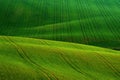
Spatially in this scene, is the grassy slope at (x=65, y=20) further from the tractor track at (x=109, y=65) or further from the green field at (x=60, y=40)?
the tractor track at (x=109, y=65)

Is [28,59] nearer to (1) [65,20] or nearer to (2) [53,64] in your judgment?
(2) [53,64]

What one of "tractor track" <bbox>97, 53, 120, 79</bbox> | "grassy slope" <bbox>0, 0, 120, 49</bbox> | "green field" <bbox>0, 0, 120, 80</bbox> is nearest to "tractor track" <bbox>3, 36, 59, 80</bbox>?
"green field" <bbox>0, 0, 120, 80</bbox>

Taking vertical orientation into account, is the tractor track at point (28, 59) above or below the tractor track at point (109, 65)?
above

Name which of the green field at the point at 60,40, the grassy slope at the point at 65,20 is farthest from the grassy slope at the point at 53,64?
the grassy slope at the point at 65,20

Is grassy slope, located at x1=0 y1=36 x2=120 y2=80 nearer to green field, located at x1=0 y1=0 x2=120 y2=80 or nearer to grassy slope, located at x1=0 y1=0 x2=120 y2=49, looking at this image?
green field, located at x1=0 y1=0 x2=120 y2=80

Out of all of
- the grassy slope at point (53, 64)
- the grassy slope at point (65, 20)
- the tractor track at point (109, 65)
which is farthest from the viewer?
the grassy slope at point (65, 20)

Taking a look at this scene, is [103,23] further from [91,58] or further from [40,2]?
[91,58]

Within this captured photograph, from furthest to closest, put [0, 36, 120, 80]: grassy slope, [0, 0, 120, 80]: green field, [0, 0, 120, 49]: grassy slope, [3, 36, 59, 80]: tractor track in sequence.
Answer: [0, 0, 120, 49]: grassy slope
[0, 0, 120, 80]: green field
[3, 36, 59, 80]: tractor track
[0, 36, 120, 80]: grassy slope

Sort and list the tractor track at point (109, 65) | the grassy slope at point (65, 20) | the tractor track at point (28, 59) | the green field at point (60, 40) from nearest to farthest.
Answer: the tractor track at point (28, 59) → the green field at point (60, 40) → the tractor track at point (109, 65) → the grassy slope at point (65, 20)

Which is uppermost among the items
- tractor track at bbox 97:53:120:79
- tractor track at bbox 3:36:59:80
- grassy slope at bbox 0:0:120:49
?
grassy slope at bbox 0:0:120:49
